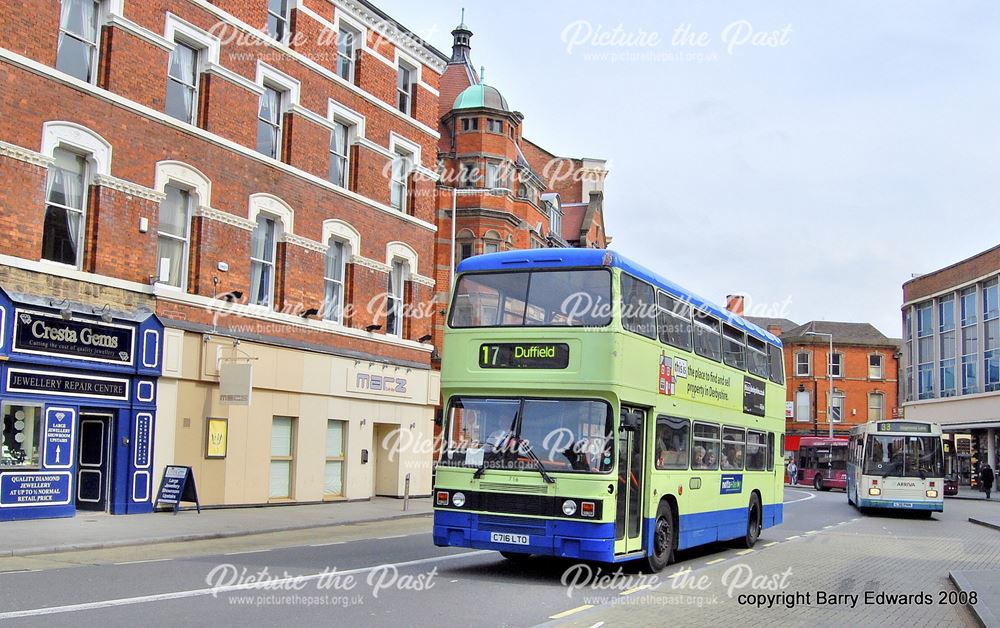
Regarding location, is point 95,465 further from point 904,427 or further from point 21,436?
point 904,427

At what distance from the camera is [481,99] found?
44.4 m

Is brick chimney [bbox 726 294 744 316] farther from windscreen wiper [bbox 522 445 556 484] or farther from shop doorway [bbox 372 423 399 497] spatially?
windscreen wiper [bbox 522 445 556 484]

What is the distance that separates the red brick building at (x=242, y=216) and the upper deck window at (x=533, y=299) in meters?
9.39

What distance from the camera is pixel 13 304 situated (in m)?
18.5

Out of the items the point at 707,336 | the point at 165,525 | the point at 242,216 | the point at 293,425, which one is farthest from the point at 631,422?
the point at 293,425

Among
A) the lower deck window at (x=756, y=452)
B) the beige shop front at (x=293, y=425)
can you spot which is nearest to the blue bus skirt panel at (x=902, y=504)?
the lower deck window at (x=756, y=452)

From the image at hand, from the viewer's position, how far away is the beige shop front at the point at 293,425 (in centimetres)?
2281

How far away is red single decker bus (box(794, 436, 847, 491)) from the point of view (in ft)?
186

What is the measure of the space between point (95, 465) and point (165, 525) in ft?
9.10

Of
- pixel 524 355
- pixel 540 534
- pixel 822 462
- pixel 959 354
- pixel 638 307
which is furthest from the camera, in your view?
pixel 959 354

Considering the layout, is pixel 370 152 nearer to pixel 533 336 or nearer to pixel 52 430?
pixel 52 430

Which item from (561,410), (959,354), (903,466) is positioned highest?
(959,354)

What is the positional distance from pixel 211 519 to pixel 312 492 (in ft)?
20.9

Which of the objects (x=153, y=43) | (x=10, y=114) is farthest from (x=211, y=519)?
(x=153, y=43)
